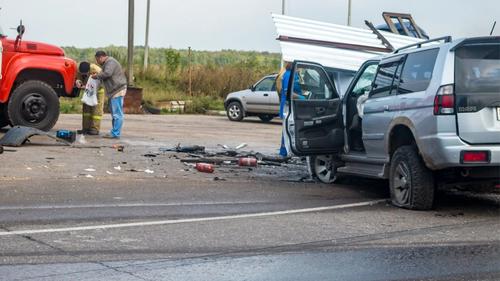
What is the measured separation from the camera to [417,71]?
970cm

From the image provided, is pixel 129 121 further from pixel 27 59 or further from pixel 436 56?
pixel 436 56

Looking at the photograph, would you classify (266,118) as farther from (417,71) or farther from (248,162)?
(417,71)

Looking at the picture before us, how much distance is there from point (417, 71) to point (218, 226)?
126 inches

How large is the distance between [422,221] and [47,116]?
377 inches

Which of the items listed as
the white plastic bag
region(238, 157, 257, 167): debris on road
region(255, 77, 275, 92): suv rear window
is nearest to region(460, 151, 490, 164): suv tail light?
region(238, 157, 257, 167): debris on road

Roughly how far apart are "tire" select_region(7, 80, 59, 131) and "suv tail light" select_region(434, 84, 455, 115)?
9.36 m

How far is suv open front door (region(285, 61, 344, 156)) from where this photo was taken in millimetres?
11391

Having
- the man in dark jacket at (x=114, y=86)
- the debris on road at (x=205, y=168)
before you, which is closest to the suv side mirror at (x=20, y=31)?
the man in dark jacket at (x=114, y=86)

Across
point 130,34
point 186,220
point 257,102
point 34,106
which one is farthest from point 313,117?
point 130,34

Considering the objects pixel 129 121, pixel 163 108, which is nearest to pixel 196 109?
pixel 163 108

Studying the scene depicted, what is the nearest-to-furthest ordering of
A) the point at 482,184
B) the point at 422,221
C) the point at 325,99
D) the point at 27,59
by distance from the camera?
the point at 422,221, the point at 482,184, the point at 325,99, the point at 27,59

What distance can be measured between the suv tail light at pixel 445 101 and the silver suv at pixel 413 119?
0.01 metres

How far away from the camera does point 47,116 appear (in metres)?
16.3

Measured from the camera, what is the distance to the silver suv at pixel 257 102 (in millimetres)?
27203
